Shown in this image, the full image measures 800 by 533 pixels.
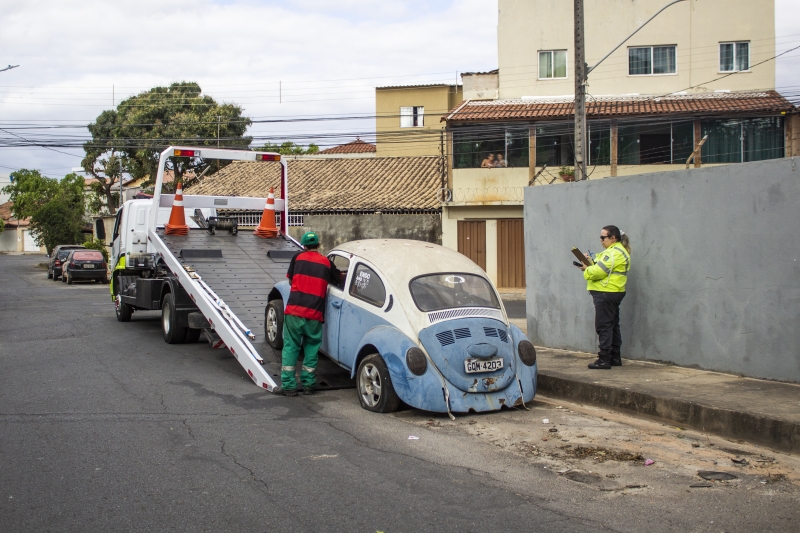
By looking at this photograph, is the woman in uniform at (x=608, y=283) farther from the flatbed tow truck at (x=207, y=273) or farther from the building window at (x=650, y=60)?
the building window at (x=650, y=60)

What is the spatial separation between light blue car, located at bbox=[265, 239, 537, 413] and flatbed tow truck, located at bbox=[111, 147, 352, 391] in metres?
1.10

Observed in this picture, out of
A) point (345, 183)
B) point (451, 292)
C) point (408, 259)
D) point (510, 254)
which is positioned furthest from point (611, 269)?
point (345, 183)

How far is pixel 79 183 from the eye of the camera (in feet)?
192

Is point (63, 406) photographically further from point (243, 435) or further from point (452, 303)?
point (452, 303)

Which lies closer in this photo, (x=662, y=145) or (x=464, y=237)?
(x=662, y=145)

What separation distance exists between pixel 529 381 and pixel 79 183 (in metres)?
57.5

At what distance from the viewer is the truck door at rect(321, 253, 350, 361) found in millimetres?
8539

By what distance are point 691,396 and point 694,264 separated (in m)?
1.93

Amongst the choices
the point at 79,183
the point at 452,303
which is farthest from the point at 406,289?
the point at 79,183

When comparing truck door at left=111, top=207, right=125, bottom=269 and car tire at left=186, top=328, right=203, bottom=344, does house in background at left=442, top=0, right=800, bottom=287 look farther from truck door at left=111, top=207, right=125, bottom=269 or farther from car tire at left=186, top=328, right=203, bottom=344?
car tire at left=186, top=328, right=203, bottom=344

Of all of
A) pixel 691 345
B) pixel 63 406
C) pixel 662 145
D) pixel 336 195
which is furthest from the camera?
pixel 336 195

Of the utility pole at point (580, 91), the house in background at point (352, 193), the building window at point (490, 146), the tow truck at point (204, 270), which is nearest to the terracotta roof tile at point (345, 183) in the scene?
the house in background at point (352, 193)

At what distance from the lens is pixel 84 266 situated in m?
31.2

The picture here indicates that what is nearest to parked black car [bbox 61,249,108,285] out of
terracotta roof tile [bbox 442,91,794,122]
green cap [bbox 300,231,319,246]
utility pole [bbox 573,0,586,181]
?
terracotta roof tile [bbox 442,91,794,122]
